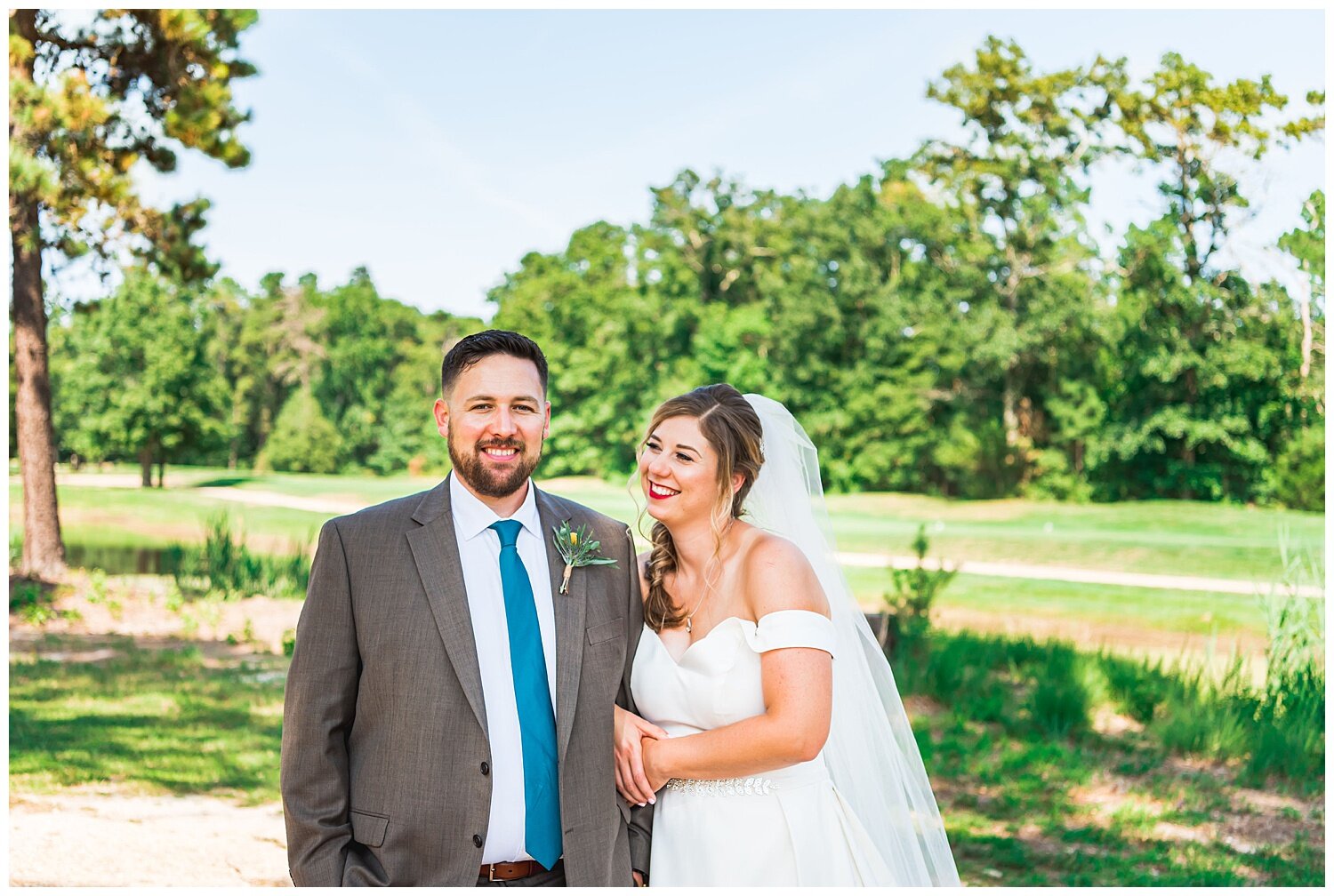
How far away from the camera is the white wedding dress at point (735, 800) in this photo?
9.98 feet

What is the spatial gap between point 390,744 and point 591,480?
94.2 feet

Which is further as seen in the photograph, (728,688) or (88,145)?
(88,145)

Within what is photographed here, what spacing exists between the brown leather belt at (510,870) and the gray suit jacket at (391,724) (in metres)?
0.06

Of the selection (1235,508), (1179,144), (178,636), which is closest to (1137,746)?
(178,636)

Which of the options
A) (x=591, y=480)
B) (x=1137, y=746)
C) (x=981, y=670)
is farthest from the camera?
(x=591, y=480)

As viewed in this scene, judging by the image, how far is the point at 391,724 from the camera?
2545 millimetres

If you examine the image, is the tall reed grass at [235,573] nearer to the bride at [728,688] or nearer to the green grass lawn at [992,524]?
the green grass lawn at [992,524]

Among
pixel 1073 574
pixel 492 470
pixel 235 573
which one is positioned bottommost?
pixel 1073 574

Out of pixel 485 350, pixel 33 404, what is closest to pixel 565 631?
pixel 485 350

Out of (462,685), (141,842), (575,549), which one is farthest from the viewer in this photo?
(141,842)

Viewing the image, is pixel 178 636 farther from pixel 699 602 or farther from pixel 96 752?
pixel 699 602

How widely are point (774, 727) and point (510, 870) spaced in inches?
30.7

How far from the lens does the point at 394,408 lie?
110 ft

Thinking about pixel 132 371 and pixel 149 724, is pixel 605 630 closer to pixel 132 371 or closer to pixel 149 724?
pixel 149 724
